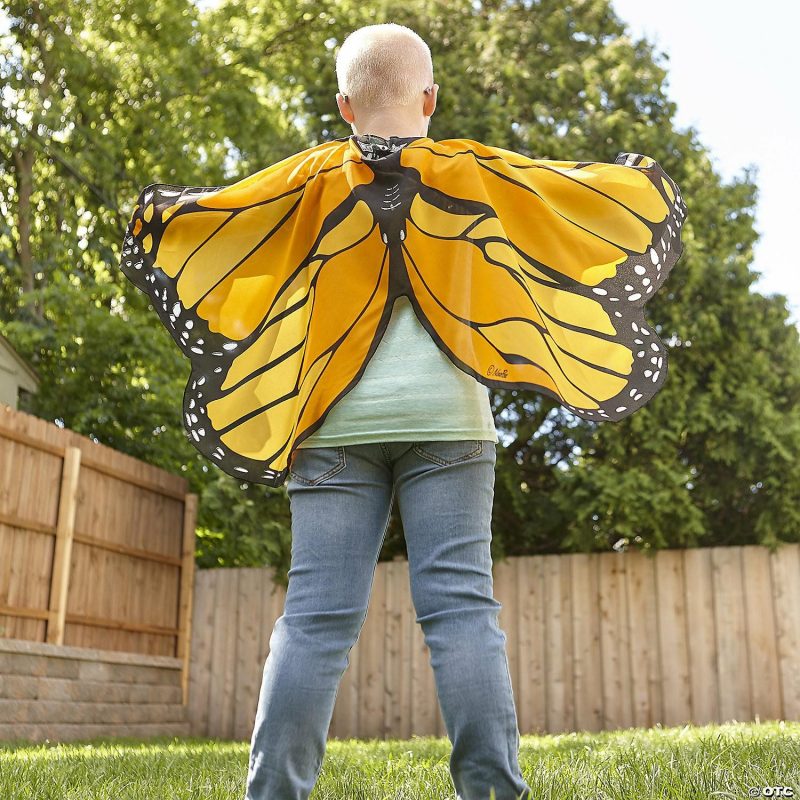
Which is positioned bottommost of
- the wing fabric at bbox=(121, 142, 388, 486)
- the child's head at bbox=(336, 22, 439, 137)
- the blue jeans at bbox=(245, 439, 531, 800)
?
the blue jeans at bbox=(245, 439, 531, 800)

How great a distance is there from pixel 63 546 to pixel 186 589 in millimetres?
1805

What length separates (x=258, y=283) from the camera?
6.42ft

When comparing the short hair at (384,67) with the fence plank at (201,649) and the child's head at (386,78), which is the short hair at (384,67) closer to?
the child's head at (386,78)

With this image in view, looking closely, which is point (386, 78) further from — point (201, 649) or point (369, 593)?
point (201, 649)

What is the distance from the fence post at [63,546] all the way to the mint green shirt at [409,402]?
18.5ft

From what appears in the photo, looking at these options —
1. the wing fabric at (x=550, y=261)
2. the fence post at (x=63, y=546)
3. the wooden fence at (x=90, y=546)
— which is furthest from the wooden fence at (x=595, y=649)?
the wing fabric at (x=550, y=261)

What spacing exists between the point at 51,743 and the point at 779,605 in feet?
17.5

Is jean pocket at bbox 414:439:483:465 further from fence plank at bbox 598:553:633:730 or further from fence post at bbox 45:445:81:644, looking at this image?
fence plank at bbox 598:553:633:730

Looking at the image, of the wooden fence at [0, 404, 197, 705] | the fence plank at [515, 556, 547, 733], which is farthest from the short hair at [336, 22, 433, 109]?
the fence plank at [515, 556, 547, 733]

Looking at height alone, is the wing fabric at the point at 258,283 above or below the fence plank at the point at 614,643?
above

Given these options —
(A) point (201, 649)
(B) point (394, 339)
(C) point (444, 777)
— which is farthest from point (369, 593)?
(A) point (201, 649)

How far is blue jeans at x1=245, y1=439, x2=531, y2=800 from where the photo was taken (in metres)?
1.55

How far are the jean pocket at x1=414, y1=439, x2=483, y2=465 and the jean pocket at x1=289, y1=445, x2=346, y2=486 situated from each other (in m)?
0.15

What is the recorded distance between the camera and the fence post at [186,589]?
332 inches
